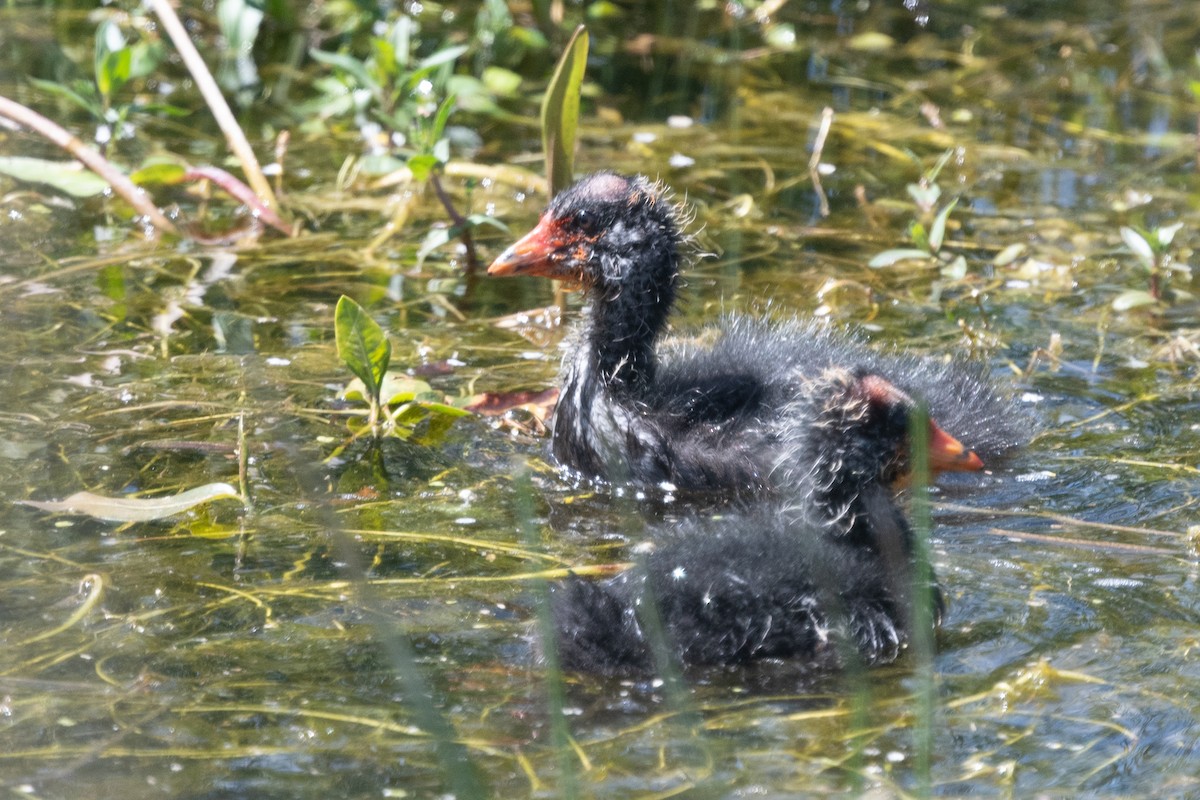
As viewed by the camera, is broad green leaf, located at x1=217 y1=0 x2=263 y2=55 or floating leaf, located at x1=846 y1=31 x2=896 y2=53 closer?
broad green leaf, located at x1=217 y1=0 x2=263 y2=55

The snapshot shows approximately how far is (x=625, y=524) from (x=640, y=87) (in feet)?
14.3

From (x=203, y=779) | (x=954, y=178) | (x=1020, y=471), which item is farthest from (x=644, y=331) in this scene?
(x=954, y=178)

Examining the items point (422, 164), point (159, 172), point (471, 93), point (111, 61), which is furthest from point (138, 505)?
point (471, 93)

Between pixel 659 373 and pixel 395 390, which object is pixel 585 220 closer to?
pixel 659 373

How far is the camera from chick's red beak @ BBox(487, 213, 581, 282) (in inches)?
179

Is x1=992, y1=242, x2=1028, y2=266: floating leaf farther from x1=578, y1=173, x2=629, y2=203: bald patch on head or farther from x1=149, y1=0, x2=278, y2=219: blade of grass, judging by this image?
x1=149, y1=0, x2=278, y2=219: blade of grass

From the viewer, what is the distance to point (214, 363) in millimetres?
4938

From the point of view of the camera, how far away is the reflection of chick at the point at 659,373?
4.29m

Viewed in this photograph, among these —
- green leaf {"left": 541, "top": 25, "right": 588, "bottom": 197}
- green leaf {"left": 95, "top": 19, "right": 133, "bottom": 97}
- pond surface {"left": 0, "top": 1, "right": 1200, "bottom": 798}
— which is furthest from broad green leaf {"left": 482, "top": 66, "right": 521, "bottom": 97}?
green leaf {"left": 541, "top": 25, "right": 588, "bottom": 197}

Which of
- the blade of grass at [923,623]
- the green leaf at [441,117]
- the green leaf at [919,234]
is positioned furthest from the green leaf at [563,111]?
the blade of grass at [923,623]

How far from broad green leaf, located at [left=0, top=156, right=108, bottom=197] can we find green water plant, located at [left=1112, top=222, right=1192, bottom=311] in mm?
3503

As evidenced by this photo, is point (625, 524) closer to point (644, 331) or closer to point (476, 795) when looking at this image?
point (644, 331)

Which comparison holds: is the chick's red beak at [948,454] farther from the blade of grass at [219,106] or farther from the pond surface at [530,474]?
the blade of grass at [219,106]

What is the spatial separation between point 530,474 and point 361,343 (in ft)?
1.91
